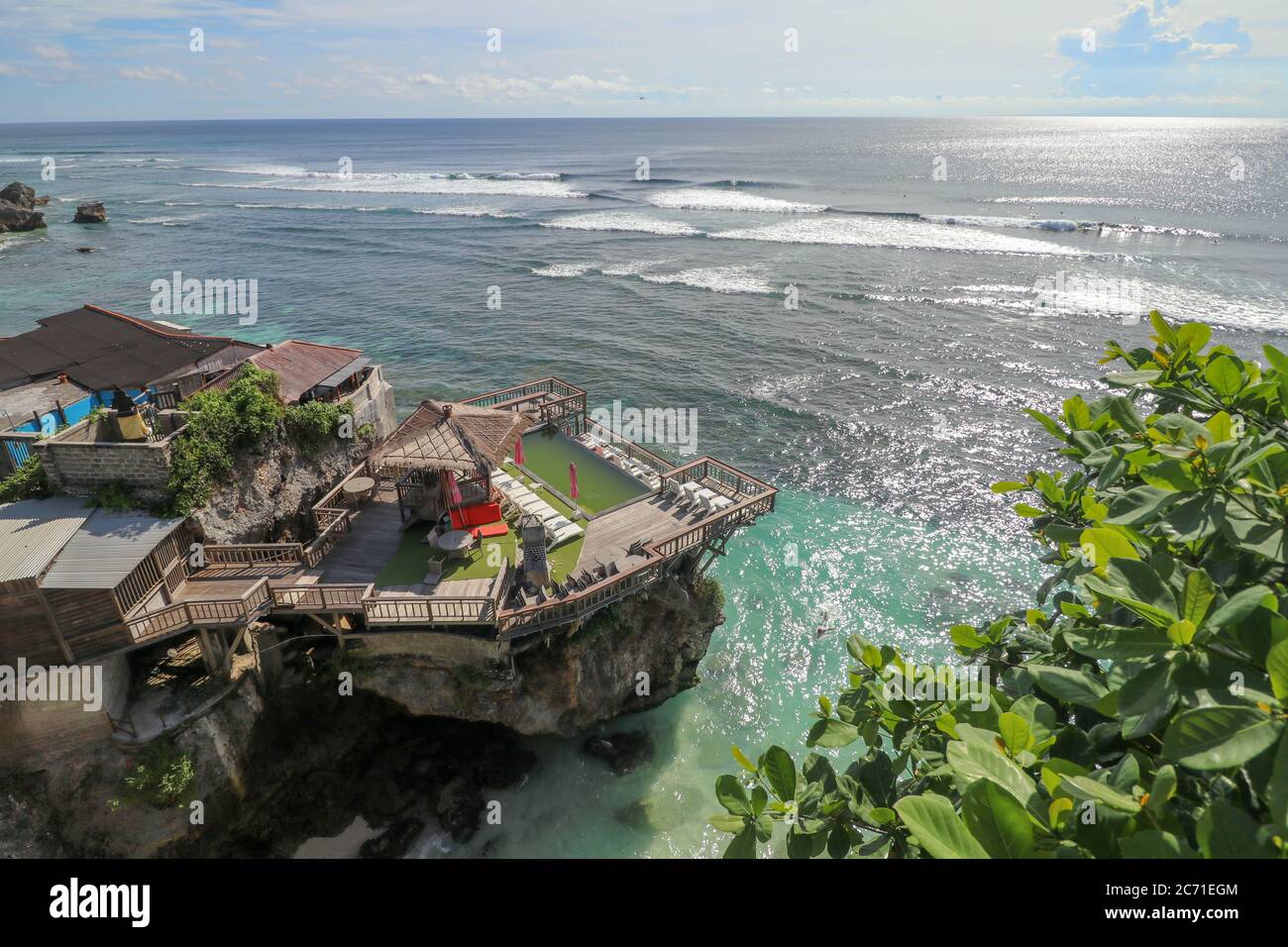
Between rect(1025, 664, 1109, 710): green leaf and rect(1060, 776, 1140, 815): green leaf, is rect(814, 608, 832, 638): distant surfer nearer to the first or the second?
rect(1025, 664, 1109, 710): green leaf

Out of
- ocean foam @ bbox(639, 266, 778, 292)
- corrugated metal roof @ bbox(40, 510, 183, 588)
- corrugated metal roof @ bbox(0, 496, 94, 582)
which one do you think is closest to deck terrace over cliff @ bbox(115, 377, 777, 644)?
corrugated metal roof @ bbox(40, 510, 183, 588)

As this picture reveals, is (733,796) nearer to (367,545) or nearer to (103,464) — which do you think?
(367,545)

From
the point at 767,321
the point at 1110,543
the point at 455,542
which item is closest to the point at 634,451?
the point at 455,542

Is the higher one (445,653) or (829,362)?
(829,362)
